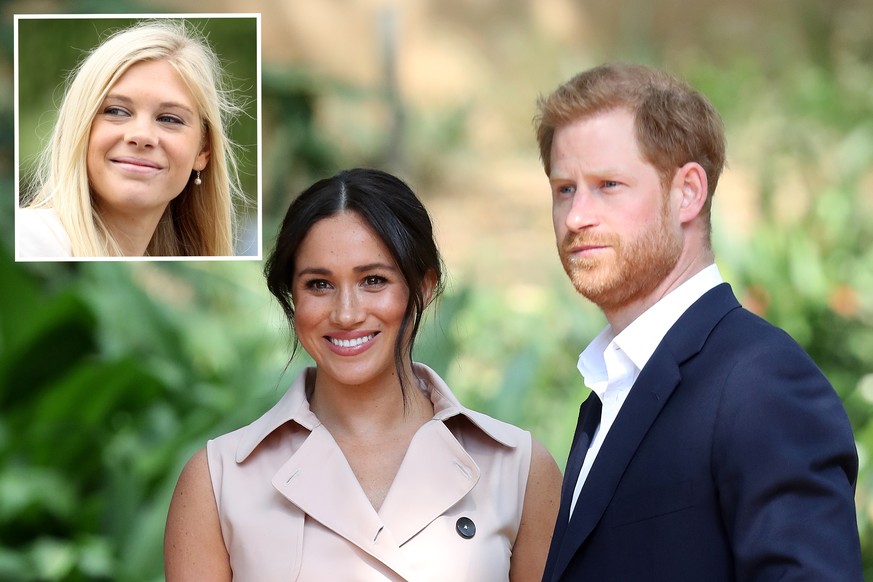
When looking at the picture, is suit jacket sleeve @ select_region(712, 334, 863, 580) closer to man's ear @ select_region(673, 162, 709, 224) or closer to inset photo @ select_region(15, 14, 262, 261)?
man's ear @ select_region(673, 162, 709, 224)

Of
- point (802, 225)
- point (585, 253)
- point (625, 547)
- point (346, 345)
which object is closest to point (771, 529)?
point (625, 547)

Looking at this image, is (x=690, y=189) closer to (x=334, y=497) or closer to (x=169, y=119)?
(x=334, y=497)

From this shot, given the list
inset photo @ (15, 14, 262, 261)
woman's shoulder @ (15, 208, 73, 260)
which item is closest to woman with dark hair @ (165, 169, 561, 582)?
inset photo @ (15, 14, 262, 261)

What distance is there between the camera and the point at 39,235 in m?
2.18

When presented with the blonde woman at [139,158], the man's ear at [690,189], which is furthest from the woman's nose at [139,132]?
the man's ear at [690,189]

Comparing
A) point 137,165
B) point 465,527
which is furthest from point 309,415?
point 137,165

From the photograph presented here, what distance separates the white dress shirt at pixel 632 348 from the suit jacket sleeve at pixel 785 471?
0.63 feet

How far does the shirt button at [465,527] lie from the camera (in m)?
2.10

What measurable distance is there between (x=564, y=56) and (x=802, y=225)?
2.81 m

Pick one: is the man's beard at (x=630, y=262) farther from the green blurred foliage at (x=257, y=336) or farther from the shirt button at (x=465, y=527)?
the green blurred foliage at (x=257, y=336)

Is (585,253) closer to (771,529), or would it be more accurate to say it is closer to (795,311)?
(771,529)

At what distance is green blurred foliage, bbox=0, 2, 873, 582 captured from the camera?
3826 mm

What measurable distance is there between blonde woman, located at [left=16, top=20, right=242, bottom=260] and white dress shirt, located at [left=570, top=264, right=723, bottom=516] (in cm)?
79

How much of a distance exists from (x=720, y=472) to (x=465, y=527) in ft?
2.11
